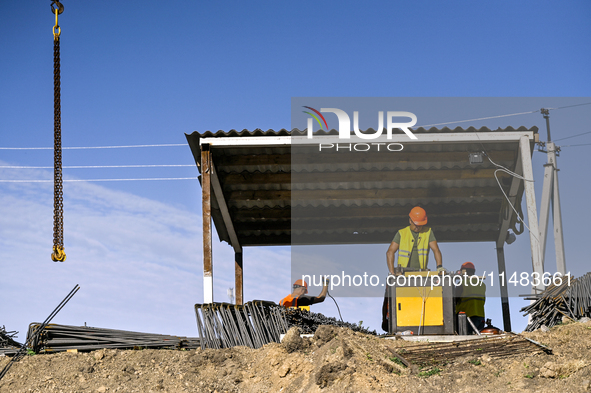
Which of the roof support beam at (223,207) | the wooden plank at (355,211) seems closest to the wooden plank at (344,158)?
the roof support beam at (223,207)

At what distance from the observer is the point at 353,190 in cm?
1423

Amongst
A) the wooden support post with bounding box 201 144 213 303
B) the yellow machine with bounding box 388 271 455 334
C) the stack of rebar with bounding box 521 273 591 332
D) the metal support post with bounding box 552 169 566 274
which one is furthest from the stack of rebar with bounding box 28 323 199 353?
the metal support post with bounding box 552 169 566 274

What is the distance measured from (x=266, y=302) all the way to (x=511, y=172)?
6.25 meters

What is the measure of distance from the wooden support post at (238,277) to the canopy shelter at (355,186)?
3cm

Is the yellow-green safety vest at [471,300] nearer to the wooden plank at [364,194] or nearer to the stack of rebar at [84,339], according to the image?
the wooden plank at [364,194]

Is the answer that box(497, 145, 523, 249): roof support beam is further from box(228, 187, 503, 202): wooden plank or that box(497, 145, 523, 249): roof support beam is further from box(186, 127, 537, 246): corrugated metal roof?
box(228, 187, 503, 202): wooden plank

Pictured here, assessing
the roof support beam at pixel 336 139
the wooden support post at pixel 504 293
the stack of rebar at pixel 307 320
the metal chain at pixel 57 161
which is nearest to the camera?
the stack of rebar at pixel 307 320

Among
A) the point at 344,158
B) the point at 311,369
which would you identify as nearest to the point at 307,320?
the point at 311,369

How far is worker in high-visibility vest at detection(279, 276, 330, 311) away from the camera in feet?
38.6

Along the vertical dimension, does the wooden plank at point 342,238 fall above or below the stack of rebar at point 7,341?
above

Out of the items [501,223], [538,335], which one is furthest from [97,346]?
[501,223]

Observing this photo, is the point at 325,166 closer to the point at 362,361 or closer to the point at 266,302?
the point at 266,302

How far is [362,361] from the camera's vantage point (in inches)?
278

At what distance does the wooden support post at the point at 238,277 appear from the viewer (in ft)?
50.6
